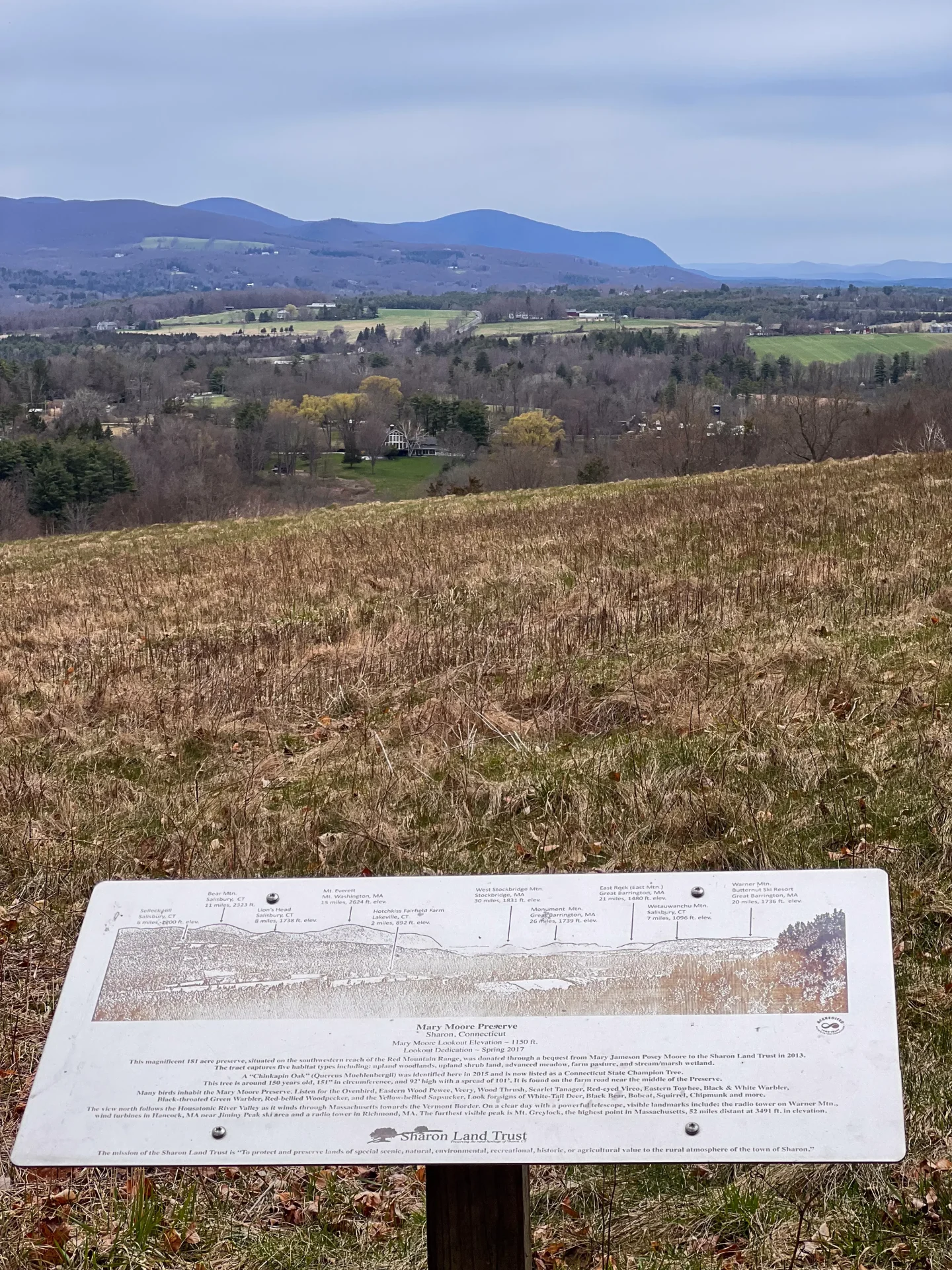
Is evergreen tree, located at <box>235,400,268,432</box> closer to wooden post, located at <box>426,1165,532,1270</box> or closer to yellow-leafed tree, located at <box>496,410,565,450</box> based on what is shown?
yellow-leafed tree, located at <box>496,410,565,450</box>

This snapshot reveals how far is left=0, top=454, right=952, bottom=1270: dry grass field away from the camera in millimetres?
3910

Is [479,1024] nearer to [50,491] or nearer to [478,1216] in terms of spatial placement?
[478,1216]

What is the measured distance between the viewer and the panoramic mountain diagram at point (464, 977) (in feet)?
8.67

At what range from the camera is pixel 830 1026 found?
101 inches

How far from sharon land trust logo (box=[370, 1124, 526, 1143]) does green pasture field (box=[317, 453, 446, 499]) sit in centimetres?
7549

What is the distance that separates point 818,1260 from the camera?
11.9 ft

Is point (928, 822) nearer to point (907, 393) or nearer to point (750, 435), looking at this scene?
point (750, 435)

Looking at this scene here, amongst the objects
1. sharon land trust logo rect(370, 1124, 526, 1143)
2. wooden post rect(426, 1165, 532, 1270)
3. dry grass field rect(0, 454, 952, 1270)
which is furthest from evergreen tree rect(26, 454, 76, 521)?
sharon land trust logo rect(370, 1124, 526, 1143)

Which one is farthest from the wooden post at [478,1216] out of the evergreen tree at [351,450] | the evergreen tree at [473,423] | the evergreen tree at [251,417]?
the evergreen tree at [351,450]

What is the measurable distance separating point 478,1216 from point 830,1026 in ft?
3.05

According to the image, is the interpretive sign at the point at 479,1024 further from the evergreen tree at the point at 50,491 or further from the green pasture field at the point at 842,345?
the green pasture field at the point at 842,345

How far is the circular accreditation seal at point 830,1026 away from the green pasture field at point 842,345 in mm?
124878

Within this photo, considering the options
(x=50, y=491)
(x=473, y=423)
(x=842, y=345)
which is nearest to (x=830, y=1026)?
(x=50, y=491)

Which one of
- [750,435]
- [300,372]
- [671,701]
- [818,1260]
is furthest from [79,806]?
[300,372]
